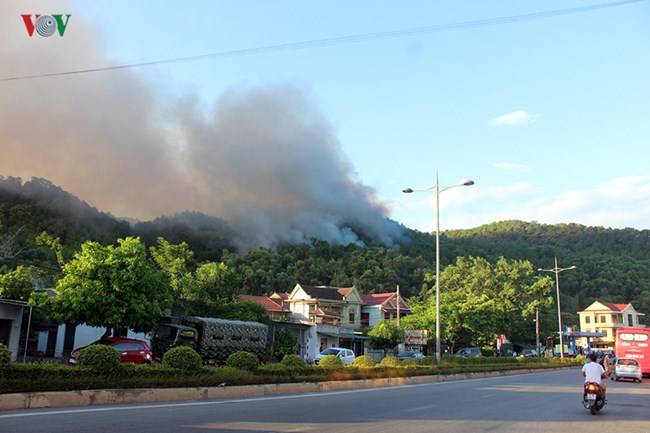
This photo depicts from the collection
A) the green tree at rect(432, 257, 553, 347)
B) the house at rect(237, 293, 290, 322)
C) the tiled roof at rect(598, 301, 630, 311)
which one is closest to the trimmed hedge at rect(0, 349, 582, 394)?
the green tree at rect(432, 257, 553, 347)

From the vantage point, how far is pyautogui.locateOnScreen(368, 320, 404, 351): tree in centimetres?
5266

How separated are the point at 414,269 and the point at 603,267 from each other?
35.8m

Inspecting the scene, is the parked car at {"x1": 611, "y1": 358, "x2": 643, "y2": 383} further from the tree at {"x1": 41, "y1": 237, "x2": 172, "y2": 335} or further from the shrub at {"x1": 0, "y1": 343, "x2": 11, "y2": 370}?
the shrub at {"x1": 0, "y1": 343, "x2": 11, "y2": 370}

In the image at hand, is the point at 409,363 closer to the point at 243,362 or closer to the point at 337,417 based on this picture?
the point at 243,362

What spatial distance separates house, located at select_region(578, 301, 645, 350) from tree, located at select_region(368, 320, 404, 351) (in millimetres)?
56782

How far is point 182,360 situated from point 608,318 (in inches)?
3781

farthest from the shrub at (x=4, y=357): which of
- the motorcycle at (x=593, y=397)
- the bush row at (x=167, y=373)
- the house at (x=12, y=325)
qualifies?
the house at (x=12, y=325)

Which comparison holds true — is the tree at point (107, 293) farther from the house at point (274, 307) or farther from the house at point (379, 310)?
the house at point (379, 310)

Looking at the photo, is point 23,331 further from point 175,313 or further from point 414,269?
point 414,269

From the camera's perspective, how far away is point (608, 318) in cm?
9312

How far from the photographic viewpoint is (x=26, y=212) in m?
64.1

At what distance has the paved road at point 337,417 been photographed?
9.23 m

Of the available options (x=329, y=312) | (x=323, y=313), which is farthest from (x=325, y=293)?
(x=323, y=313)

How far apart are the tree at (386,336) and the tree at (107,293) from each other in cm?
3015
